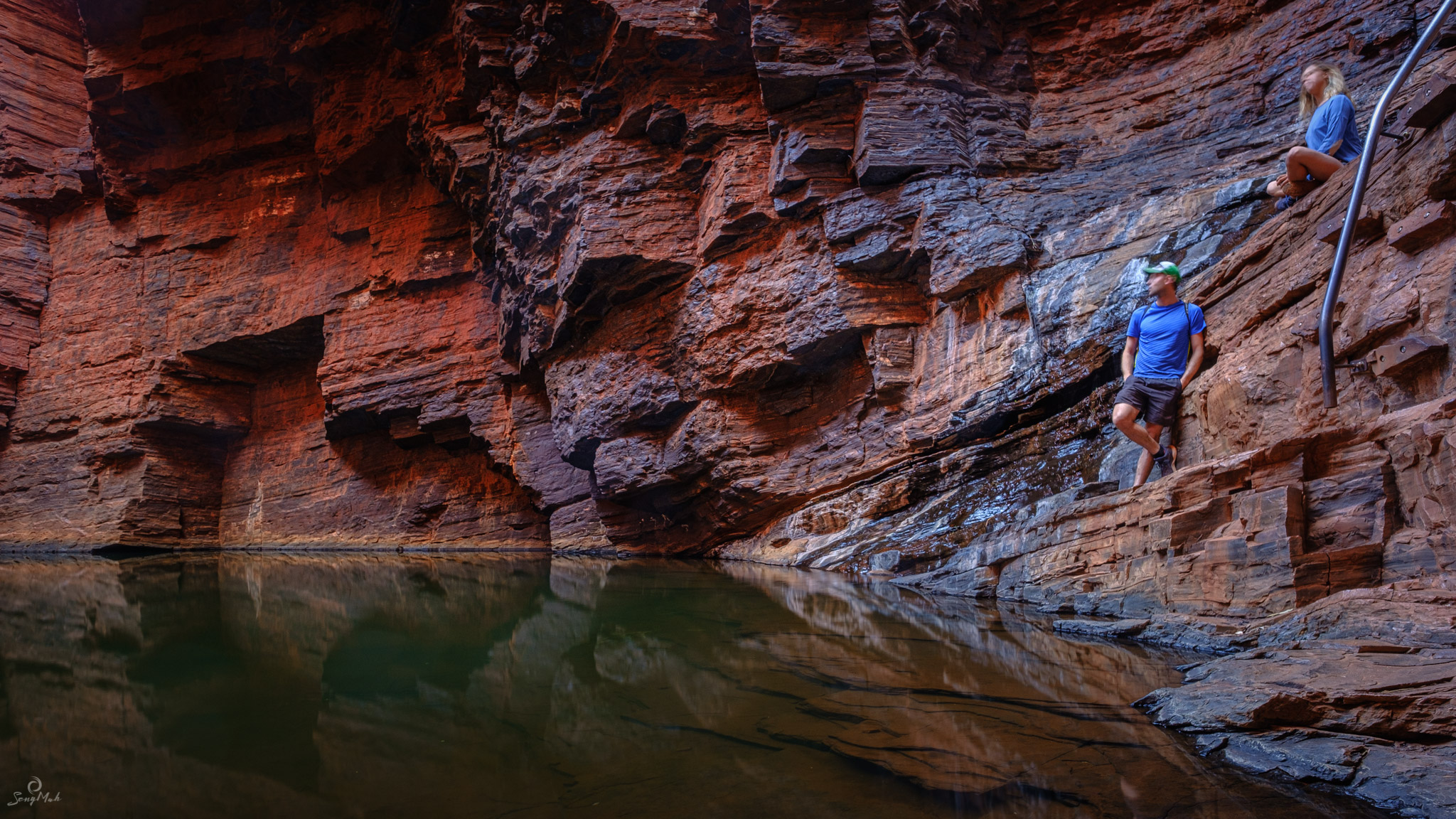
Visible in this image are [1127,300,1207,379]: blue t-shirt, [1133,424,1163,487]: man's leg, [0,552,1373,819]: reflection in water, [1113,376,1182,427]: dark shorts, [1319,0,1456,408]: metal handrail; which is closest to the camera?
[0,552,1373,819]: reflection in water

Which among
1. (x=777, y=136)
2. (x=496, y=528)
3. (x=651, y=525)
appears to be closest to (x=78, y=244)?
(x=496, y=528)

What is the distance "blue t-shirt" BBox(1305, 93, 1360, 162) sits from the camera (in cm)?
544

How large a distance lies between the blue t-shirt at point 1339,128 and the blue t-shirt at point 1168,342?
139 cm

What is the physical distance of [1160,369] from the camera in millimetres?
5676

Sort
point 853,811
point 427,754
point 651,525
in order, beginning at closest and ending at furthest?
point 853,811
point 427,754
point 651,525

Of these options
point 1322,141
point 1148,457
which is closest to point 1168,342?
point 1148,457

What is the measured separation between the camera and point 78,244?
2141 centimetres

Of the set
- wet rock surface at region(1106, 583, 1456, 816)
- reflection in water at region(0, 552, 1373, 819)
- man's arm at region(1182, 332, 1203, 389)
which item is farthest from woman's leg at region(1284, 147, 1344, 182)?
reflection in water at region(0, 552, 1373, 819)

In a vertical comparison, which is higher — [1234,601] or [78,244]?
[78,244]

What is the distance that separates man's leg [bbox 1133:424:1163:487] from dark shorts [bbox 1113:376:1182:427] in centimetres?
4

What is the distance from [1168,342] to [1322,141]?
184cm

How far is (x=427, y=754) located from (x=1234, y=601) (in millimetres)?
3632

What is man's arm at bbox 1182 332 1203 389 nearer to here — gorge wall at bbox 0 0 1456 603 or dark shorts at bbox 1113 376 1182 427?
dark shorts at bbox 1113 376 1182 427

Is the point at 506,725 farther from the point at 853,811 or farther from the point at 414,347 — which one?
the point at 414,347
